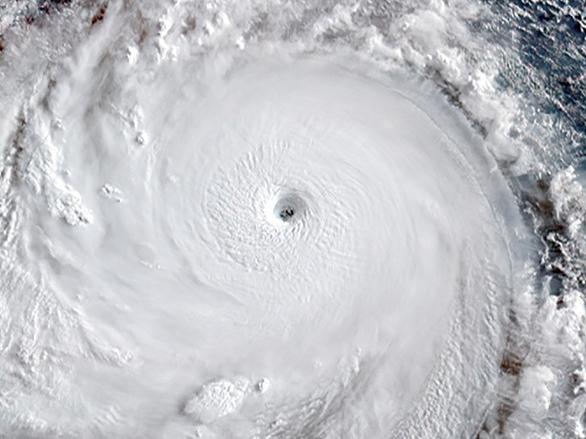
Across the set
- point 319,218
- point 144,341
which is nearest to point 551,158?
point 319,218

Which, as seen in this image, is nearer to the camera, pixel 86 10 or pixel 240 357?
pixel 240 357

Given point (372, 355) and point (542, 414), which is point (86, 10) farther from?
point (542, 414)

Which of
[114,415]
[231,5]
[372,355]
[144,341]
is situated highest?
[231,5]

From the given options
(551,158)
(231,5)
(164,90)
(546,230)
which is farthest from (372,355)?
(231,5)

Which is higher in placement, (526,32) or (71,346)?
(526,32)

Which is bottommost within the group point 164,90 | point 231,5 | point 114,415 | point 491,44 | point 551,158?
point 114,415

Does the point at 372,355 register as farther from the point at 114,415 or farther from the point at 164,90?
the point at 164,90

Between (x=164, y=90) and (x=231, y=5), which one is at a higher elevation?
(x=231, y=5)
